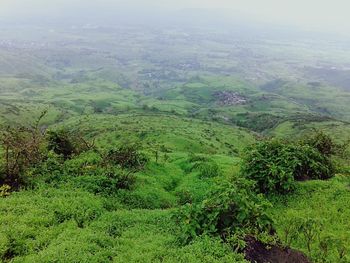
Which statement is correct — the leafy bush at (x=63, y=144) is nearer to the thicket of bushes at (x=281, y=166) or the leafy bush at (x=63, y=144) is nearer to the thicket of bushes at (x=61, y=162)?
the thicket of bushes at (x=61, y=162)

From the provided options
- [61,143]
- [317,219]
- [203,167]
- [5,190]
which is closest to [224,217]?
[317,219]

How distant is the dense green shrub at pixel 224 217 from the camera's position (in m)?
13.8

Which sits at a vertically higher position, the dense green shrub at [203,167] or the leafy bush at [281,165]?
the leafy bush at [281,165]

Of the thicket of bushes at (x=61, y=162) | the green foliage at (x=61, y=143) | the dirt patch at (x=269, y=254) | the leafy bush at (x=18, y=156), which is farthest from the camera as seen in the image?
the green foliage at (x=61, y=143)

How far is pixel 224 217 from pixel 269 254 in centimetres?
209

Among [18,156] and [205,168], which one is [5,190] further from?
[205,168]

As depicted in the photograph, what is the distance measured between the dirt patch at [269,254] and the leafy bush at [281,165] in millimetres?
5818

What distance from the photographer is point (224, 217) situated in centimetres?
1428

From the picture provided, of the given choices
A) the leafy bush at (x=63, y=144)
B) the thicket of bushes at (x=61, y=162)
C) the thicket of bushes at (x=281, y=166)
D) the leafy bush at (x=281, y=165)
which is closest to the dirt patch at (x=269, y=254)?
the thicket of bushes at (x=281, y=166)

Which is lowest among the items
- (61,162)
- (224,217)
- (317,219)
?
(61,162)

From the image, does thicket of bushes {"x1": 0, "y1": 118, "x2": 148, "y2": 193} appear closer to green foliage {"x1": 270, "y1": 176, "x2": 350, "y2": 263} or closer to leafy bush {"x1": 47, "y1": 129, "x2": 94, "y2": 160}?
leafy bush {"x1": 47, "y1": 129, "x2": 94, "y2": 160}

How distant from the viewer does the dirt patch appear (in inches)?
500

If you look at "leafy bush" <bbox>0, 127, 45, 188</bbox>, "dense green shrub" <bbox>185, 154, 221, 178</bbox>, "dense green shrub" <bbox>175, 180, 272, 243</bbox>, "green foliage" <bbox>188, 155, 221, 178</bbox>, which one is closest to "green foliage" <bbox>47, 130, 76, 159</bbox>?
"leafy bush" <bbox>0, 127, 45, 188</bbox>

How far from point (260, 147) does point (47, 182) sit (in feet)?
37.3
